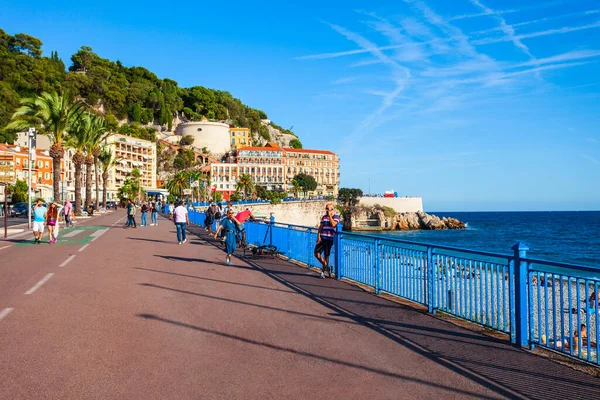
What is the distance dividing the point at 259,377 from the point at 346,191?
432 ft

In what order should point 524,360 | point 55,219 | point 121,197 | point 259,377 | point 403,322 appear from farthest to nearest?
point 121,197 < point 55,219 < point 403,322 < point 524,360 < point 259,377

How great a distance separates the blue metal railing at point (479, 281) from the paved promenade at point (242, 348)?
0.40 meters

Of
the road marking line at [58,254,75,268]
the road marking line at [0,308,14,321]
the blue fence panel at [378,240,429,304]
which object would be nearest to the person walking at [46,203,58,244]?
the road marking line at [58,254,75,268]

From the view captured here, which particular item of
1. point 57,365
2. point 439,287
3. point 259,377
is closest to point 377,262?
point 439,287

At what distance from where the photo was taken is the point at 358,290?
33.9 feet

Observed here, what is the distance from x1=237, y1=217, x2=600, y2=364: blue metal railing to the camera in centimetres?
584

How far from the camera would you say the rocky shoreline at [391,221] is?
110688mm

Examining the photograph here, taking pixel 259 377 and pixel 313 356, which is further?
pixel 313 356

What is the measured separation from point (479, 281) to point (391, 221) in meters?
107

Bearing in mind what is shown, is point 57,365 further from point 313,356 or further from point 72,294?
point 72,294

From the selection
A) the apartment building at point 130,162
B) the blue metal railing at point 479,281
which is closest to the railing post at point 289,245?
the blue metal railing at point 479,281

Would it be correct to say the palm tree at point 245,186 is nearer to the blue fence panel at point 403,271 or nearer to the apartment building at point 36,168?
the apartment building at point 36,168

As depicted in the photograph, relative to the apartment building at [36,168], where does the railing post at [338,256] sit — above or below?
below

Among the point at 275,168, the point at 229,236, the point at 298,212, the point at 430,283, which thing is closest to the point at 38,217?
the point at 229,236
